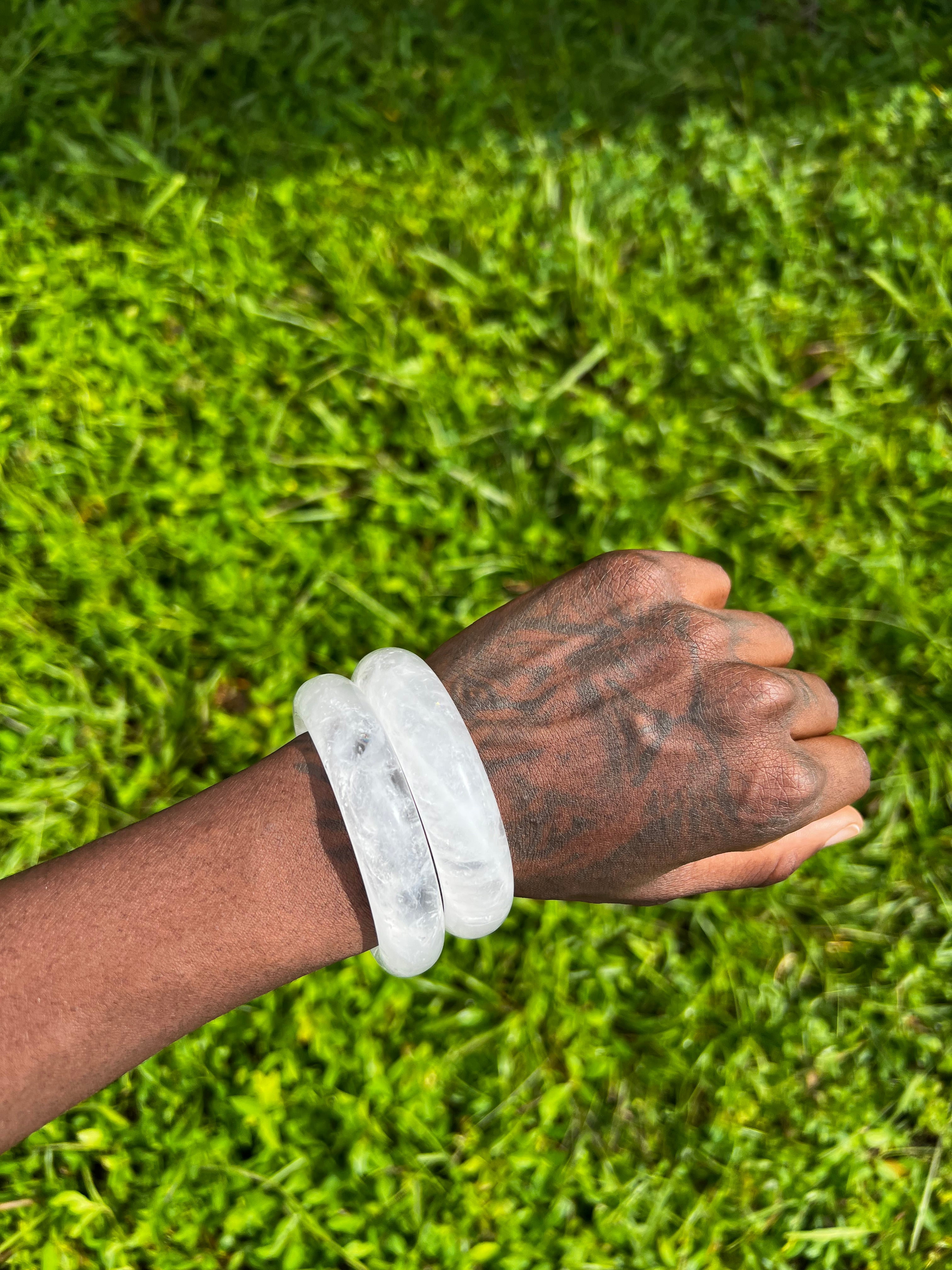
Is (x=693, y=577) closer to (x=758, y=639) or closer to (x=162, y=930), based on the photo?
(x=758, y=639)

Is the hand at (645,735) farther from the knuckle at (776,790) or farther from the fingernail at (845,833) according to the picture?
the fingernail at (845,833)

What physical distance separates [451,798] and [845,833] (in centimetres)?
108

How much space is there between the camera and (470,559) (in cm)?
310

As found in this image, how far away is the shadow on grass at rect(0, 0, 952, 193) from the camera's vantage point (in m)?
3.33

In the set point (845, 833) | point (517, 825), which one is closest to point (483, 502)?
point (517, 825)

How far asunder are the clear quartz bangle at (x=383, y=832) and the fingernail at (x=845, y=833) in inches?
39.9

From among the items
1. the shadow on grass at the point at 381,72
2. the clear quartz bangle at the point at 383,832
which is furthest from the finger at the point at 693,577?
the shadow on grass at the point at 381,72

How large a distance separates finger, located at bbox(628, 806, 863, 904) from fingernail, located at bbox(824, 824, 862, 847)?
0.03 metres

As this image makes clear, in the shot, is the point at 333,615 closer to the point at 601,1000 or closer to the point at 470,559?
the point at 470,559

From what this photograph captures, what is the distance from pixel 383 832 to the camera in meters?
1.79

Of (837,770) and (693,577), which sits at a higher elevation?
(693,577)

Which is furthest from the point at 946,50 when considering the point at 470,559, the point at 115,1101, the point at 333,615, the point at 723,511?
the point at 115,1101

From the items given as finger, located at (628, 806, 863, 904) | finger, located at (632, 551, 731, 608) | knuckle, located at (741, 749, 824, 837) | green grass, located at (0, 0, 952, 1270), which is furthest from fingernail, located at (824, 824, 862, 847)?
green grass, located at (0, 0, 952, 1270)

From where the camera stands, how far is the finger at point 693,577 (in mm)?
2135
